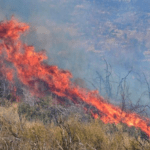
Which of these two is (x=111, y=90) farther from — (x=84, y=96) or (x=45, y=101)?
(x=45, y=101)

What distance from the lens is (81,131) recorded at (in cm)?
620

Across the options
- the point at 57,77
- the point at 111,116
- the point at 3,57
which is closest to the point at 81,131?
the point at 111,116

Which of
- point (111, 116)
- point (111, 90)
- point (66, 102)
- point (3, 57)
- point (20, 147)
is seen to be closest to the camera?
point (20, 147)

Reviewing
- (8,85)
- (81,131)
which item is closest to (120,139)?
(81,131)

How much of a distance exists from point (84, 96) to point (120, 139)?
523 inches

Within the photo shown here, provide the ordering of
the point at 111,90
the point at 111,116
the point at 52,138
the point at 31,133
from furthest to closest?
1. the point at 111,90
2. the point at 111,116
3. the point at 31,133
4. the point at 52,138

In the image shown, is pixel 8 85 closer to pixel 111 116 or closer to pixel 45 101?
pixel 45 101

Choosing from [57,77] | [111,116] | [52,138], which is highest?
[57,77]

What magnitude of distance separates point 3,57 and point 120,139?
77.7 ft

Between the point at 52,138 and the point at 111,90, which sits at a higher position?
the point at 111,90

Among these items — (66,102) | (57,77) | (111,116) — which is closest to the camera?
(111,116)

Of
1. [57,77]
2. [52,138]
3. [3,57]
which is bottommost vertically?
[52,138]

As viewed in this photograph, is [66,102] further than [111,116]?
Yes

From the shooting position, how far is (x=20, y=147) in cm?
552
